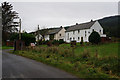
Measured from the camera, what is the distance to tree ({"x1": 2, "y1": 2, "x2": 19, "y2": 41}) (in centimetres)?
5862

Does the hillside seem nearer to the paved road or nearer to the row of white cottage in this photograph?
the row of white cottage

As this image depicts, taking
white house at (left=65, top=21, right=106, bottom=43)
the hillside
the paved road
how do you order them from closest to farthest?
the paved road < the hillside < white house at (left=65, top=21, right=106, bottom=43)

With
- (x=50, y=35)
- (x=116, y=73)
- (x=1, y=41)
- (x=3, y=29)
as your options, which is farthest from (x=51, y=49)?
(x=50, y=35)

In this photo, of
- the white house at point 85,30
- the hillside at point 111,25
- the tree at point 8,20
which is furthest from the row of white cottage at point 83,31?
the tree at point 8,20

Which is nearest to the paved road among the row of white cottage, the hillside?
the hillside

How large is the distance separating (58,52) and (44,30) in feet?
186

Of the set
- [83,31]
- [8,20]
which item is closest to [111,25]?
[83,31]

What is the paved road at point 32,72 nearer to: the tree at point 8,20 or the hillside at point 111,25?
the hillside at point 111,25

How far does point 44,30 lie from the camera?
73.9m

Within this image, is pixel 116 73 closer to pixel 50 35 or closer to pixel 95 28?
pixel 95 28

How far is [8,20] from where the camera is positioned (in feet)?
197

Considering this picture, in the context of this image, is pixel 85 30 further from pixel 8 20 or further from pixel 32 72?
pixel 32 72

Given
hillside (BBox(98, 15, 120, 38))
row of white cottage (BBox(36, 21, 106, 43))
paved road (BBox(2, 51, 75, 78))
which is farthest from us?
row of white cottage (BBox(36, 21, 106, 43))

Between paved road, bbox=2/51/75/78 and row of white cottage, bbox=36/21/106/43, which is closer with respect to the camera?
paved road, bbox=2/51/75/78
